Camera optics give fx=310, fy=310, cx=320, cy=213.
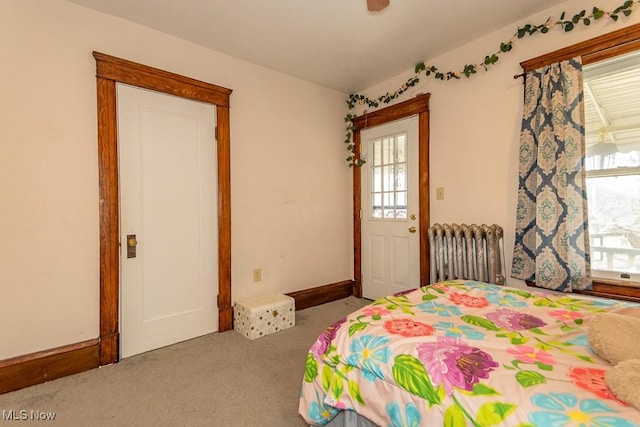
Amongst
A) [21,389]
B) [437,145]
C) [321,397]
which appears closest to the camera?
[321,397]

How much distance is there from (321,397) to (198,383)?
1128 mm

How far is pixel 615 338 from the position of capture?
0.96m

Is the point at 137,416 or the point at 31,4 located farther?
the point at 31,4

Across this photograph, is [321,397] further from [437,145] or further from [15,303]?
[437,145]

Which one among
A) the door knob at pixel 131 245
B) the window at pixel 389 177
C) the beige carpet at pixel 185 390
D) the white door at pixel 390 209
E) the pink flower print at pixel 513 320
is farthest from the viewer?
the window at pixel 389 177

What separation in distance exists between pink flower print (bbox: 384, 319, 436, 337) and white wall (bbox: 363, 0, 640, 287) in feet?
5.73

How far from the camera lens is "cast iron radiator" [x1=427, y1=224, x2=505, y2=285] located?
8.23 feet

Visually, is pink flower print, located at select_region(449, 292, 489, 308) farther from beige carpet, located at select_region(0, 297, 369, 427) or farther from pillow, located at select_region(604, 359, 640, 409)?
beige carpet, located at select_region(0, 297, 369, 427)

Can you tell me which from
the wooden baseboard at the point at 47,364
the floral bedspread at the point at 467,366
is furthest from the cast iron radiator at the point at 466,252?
the wooden baseboard at the point at 47,364

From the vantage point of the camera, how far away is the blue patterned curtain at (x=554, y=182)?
83.8 inches

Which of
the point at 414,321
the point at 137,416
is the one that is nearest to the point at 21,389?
the point at 137,416

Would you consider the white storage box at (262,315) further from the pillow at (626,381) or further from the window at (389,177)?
the pillow at (626,381)

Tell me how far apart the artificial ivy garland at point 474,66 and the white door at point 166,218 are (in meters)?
1.72

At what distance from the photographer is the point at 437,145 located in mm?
3029
